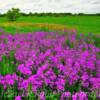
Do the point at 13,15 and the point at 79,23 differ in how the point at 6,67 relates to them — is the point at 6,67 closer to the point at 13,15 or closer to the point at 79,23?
the point at 79,23

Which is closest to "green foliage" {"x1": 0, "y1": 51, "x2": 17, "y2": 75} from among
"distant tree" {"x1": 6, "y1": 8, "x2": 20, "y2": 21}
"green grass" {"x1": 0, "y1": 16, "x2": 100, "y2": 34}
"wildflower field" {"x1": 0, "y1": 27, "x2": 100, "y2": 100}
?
"wildflower field" {"x1": 0, "y1": 27, "x2": 100, "y2": 100}

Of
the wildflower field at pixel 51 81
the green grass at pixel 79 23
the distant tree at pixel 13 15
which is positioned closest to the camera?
the wildflower field at pixel 51 81

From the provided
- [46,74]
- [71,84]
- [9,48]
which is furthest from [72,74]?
[9,48]

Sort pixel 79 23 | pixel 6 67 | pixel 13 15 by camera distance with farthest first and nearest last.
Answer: pixel 13 15 < pixel 79 23 < pixel 6 67

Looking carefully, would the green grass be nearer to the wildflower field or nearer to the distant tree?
the distant tree

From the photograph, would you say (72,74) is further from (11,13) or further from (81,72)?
(11,13)

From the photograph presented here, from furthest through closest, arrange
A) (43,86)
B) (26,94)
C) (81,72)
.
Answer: (81,72) → (43,86) → (26,94)

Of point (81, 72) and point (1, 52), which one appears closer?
point (81, 72)

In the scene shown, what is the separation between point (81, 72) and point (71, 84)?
1.64 ft

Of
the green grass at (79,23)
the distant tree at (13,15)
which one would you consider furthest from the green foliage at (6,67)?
the distant tree at (13,15)

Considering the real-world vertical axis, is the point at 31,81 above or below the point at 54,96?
above

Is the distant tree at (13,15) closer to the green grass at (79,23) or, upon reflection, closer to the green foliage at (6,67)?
the green grass at (79,23)

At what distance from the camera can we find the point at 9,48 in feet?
22.3

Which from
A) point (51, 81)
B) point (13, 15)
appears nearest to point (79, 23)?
point (13, 15)
